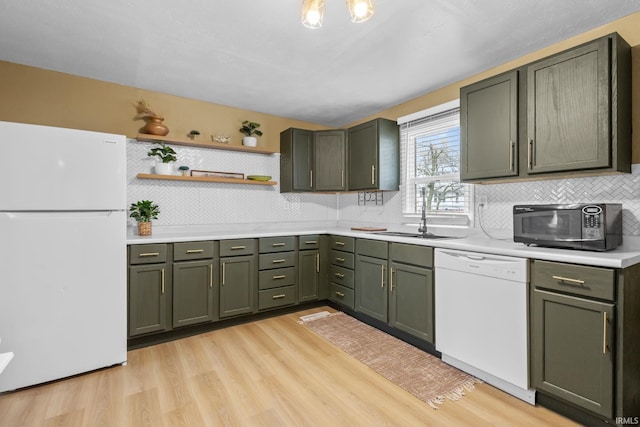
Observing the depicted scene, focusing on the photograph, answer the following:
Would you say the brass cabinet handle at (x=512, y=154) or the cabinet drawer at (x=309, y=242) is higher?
the brass cabinet handle at (x=512, y=154)

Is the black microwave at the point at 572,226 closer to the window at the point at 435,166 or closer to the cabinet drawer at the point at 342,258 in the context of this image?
the window at the point at 435,166

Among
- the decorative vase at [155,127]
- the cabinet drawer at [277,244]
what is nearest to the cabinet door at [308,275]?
the cabinet drawer at [277,244]

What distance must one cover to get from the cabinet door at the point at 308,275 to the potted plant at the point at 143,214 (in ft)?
5.21

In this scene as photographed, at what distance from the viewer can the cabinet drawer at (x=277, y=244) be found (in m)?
3.39

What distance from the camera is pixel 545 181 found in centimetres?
246

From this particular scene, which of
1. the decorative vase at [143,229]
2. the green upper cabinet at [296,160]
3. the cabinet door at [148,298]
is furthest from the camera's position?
the green upper cabinet at [296,160]

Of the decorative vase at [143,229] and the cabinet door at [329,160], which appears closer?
the decorative vase at [143,229]

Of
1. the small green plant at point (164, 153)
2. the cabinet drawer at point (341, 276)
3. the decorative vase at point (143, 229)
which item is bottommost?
the cabinet drawer at point (341, 276)

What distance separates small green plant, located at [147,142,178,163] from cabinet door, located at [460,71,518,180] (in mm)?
2834

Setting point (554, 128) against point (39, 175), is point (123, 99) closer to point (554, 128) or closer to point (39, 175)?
point (39, 175)

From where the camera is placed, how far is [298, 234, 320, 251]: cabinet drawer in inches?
144

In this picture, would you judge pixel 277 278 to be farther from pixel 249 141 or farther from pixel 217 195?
pixel 249 141

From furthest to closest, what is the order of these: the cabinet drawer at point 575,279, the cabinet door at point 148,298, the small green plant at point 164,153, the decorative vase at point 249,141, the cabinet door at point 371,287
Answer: the decorative vase at point 249,141 < the small green plant at point 164,153 < the cabinet door at point 371,287 < the cabinet door at point 148,298 < the cabinet drawer at point 575,279

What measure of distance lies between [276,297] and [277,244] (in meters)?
0.58
